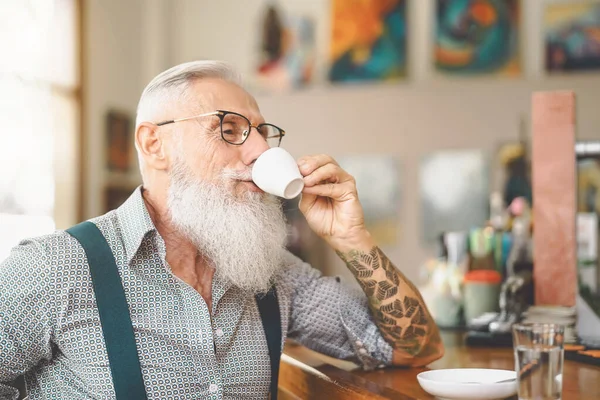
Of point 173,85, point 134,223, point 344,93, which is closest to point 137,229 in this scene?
point 134,223

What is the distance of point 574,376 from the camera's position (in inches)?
61.1

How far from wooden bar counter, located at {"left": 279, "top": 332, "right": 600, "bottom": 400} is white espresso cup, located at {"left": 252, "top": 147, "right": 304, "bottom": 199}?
0.47 metres

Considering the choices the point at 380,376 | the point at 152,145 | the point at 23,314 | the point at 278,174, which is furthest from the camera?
the point at 152,145

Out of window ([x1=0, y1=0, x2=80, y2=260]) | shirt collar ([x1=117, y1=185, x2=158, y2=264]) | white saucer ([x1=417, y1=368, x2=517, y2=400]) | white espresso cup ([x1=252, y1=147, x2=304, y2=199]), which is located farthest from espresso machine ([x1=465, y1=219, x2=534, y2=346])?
window ([x1=0, y1=0, x2=80, y2=260])

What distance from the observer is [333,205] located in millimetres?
1796

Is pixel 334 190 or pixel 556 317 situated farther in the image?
pixel 556 317

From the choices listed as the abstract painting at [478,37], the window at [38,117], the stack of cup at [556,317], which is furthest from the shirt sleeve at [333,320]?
the abstract painting at [478,37]

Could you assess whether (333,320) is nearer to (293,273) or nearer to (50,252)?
(293,273)

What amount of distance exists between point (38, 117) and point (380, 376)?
4.68 meters

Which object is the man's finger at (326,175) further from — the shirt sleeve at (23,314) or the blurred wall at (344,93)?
the blurred wall at (344,93)

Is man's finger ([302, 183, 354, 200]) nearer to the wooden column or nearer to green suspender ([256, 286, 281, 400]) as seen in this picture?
green suspender ([256, 286, 281, 400])

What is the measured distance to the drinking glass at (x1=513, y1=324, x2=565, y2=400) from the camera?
1.23 m

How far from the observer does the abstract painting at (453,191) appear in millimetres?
6633

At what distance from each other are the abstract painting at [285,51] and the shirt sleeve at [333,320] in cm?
540
